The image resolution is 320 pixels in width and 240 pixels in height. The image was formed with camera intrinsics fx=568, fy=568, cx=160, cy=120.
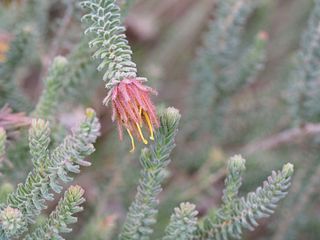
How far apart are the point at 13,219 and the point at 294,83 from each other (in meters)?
0.77

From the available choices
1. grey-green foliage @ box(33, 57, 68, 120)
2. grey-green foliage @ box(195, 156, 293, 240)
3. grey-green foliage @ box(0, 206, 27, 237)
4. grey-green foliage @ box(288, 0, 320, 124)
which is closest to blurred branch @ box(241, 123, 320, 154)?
grey-green foliage @ box(288, 0, 320, 124)

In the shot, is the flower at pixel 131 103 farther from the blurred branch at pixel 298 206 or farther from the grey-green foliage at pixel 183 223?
the blurred branch at pixel 298 206

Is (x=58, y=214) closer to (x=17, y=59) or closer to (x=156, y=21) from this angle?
(x=17, y=59)

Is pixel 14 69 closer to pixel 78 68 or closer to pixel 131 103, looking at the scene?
pixel 78 68

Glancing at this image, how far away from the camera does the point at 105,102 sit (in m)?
0.75

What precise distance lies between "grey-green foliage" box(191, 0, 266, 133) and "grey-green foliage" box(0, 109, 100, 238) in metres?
0.59

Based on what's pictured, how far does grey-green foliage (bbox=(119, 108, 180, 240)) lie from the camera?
2.61 feet

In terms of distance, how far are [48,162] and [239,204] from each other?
0.29 metres

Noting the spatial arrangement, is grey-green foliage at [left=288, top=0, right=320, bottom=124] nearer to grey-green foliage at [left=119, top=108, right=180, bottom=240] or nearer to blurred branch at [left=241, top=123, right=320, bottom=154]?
blurred branch at [left=241, top=123, right=320, bottom=154]

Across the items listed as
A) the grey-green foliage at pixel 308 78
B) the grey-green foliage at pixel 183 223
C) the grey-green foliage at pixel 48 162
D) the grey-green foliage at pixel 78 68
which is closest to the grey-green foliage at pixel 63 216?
the grey-green foliage at pixel 48 162

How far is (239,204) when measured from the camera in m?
0.84

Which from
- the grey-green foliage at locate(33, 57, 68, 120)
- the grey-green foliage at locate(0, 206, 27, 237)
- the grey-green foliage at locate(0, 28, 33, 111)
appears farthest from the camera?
the grey-green foliage at locate(0, 28, 33, 111)

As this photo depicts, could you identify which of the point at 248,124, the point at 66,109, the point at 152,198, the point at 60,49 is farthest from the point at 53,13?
the point at 152,198

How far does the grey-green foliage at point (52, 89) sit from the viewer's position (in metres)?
0.98
